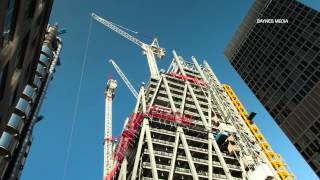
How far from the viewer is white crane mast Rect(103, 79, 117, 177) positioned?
105m

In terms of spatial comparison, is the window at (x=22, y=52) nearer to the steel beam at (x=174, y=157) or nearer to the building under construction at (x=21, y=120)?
the building under construction at (x=21, y=120)

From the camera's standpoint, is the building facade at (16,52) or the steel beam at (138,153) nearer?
the building facade at (16,52)

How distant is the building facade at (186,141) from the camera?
58906 millimetres

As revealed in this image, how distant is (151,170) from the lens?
56.5 metres

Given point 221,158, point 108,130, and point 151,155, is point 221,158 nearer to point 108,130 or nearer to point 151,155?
point 151,155

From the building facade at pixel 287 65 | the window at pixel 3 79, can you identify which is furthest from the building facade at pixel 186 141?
the window at pixel 3 79

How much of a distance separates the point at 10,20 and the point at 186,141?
157 feet

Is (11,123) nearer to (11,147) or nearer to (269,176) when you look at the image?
(11,147)

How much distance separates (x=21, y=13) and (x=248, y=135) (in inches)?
2522

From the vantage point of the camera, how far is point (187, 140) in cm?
6650

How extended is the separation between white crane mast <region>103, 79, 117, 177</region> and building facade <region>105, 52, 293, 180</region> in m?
28.1

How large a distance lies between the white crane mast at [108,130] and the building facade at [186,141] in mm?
28132

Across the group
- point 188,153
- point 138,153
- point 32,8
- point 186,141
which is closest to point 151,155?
point 138,153

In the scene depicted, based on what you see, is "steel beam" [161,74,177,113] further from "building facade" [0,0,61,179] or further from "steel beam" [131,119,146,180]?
"building facade" [0,0,61,179]
